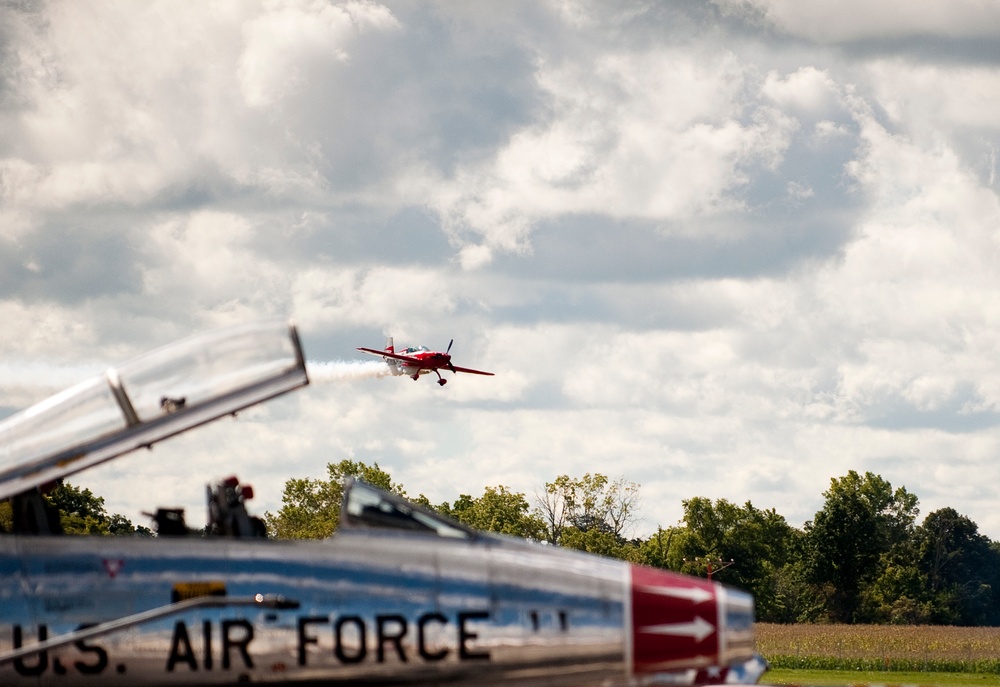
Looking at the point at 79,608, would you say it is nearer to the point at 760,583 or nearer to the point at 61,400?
the point at 61,400

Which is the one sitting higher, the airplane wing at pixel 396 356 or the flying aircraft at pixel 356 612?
the airplane wing at pixel 396 356

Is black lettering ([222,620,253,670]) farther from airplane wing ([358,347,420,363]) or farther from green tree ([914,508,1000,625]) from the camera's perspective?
green tree ([914,508,1000,625])

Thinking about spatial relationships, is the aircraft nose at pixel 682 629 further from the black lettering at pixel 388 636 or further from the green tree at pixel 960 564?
the green tree at pixel 960 564

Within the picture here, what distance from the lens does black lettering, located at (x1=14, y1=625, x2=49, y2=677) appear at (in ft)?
39.3

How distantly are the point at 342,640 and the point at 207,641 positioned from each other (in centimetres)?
120

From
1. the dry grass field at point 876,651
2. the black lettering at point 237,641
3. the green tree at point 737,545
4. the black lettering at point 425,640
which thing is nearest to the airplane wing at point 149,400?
the black lettering at point 237,641

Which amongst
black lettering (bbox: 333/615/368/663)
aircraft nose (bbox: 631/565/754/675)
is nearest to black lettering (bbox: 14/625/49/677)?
black lettering (bbox: 333/615/368/663)

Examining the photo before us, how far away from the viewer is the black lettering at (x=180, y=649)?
11.8m

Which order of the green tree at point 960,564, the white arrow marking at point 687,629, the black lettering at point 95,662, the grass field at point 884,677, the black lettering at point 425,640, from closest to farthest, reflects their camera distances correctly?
the white arrow marking at point 687,629 → the black lettering at point 425,640 → the black lettering at point 95,662 → the grass field at point 884,677 → the green tree at point 960,564

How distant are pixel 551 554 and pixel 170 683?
359 centimetres

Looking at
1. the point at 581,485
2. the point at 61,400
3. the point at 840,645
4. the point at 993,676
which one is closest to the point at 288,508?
the point at 581,485

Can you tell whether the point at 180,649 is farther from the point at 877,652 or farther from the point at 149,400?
the point at 877,652

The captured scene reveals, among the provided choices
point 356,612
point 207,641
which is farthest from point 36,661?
point 356,612

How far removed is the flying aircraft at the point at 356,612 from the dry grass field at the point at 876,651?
52.5 metres
